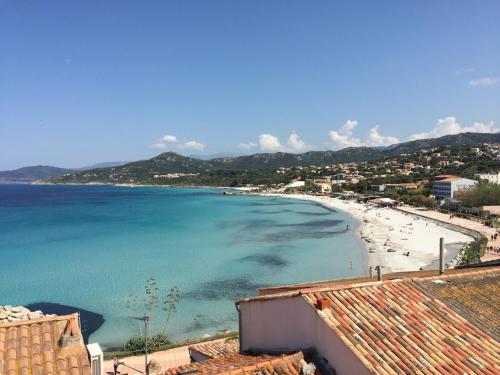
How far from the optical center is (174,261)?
3991cm

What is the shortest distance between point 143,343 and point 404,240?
37.8 meters

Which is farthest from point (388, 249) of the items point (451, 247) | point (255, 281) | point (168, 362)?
point (168, 362)

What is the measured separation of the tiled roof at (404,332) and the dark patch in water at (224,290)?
2165 cm

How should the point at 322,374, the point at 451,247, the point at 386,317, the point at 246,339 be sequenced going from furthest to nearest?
the point at 451,247, the point at 246,339, the point at 386,317, the point at 322,374

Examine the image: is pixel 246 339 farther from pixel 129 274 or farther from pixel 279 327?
pixel 129 274

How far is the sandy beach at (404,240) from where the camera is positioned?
36.9 meters

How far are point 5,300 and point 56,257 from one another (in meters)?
15.9

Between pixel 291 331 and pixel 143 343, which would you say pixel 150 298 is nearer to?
pixel 143 343

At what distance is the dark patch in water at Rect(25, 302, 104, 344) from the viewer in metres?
22.1

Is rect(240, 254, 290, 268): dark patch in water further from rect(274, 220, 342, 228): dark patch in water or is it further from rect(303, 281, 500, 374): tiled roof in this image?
rect(303, 281, 500, 374): tiled roof

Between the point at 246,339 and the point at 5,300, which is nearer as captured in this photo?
the point at 246,339

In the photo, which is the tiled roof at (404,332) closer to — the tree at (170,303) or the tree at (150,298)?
the tree at (150,298)

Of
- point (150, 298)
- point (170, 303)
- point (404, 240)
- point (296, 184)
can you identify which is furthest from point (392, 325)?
point (296, 184)

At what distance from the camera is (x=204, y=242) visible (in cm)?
5072
